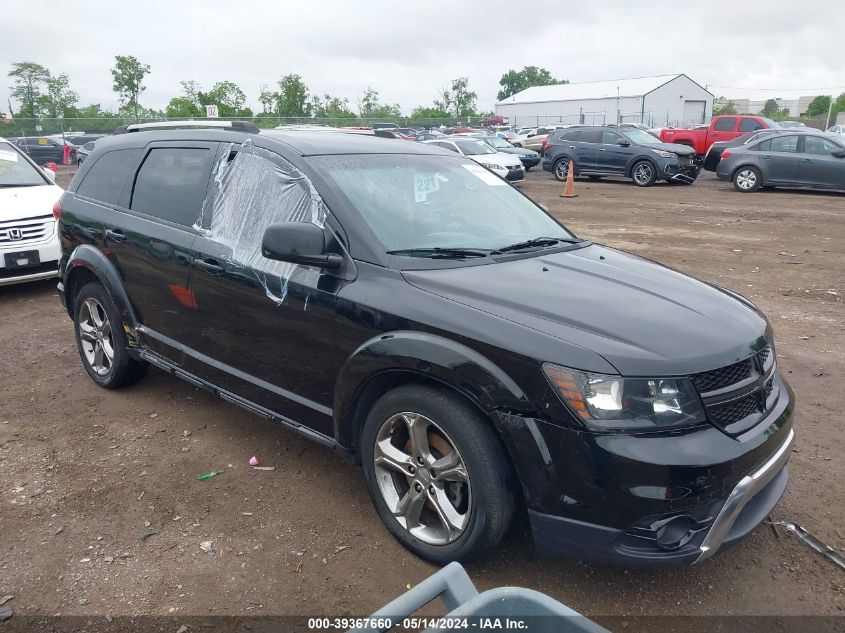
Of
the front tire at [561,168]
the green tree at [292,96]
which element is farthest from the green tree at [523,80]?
the front tire at [561,168]

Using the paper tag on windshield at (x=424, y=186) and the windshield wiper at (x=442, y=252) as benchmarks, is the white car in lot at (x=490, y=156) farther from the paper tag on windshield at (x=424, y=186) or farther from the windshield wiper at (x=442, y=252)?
the windshield wiper at (x=442, y=252)

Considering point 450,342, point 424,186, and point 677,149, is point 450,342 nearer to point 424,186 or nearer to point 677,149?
point 424,186

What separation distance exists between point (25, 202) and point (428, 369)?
22.1ft

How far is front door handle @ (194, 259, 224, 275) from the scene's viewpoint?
3.73 m

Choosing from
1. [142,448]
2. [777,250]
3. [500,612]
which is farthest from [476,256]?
[777,250]

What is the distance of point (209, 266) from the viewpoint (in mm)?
3779

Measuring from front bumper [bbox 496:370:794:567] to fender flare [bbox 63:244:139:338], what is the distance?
2.89 meters

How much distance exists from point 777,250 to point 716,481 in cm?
869

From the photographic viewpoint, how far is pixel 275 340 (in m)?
3.48

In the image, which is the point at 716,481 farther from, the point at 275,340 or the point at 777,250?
the point at 777,250

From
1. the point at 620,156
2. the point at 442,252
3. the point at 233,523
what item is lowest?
the point at 233,523

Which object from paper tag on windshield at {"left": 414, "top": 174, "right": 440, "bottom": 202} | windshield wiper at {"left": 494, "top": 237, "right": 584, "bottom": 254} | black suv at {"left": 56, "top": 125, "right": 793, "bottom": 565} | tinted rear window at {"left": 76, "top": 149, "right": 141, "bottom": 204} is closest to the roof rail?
black suv at {"left": 56, "top": 125, "right": 793, "bottom": 565}

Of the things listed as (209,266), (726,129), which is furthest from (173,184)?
(726,129)

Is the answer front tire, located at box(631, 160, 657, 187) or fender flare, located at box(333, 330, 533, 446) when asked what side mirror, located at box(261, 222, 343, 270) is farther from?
front tire, located at box(631, 160, 657, 187)
